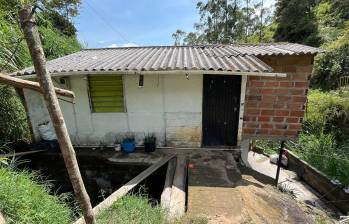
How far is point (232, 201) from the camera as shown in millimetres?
4434

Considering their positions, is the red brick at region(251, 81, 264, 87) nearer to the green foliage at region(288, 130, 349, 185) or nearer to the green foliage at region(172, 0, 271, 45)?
the green foliage at region(288, 130, 349, 185)

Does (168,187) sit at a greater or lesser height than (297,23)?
lesser

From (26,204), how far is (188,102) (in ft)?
15.4

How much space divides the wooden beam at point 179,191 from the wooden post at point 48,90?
1669 millimetres

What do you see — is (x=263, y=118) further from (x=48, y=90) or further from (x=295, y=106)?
(x=48, y=90)

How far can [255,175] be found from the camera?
6535mm

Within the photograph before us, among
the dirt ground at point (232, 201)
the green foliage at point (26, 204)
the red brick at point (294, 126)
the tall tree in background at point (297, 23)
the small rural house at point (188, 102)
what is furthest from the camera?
the tall tree in background at point (297, 23)

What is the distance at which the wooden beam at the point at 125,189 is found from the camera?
414 cm

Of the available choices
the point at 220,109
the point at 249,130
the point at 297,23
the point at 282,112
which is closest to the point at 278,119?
the point at 282,112

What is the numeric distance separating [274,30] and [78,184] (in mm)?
33506

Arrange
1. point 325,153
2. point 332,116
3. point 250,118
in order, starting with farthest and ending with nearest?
point 332,116 → point 325,153 → point 250,118

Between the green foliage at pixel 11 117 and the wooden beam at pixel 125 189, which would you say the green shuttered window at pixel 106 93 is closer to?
the wooden beam at pixel 125 189

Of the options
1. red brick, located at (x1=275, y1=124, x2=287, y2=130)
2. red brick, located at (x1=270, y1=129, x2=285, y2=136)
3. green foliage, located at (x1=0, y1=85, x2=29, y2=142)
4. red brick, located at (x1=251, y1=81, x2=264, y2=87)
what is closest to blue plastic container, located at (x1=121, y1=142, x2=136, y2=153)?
green foliage, located at (x1=0, y1=85, x2=29, y2=142)

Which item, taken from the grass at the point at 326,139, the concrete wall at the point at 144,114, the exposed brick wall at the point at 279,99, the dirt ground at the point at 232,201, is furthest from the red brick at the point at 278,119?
the concrete wall at the point at 144,114
